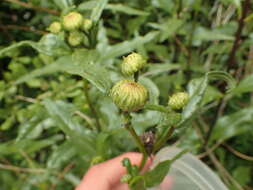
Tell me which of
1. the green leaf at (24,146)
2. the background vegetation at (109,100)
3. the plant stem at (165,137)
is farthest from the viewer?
the green leaf at (24,146)

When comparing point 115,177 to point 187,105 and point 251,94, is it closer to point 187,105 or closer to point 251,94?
point 187,105

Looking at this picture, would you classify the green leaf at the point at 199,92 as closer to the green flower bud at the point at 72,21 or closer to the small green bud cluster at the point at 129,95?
the small green bud cluster at the point at 129,95

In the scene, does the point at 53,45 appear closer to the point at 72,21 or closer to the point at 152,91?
the point at 72,21

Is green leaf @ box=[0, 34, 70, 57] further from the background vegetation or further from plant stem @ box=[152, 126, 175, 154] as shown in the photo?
plant stem @ box=[152, 126, 175, 154]

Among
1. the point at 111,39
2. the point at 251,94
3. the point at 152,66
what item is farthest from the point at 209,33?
the point at 111,39

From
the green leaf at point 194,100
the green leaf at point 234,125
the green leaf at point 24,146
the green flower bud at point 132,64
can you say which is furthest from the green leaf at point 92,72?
the green leaf at point 234,125

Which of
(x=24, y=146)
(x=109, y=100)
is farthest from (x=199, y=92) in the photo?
(x=24, y=146)
